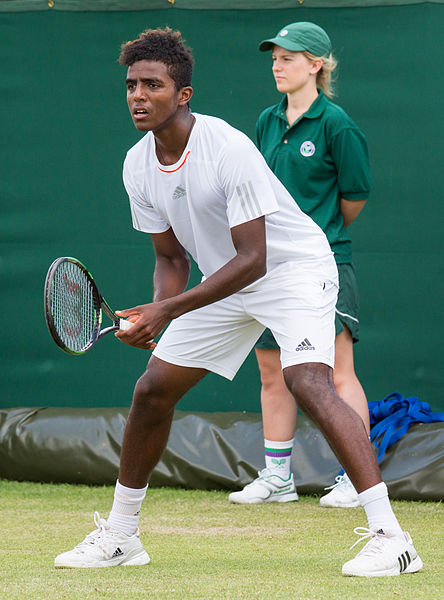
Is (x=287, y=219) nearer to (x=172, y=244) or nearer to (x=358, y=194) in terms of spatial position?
(x=172, y=244)

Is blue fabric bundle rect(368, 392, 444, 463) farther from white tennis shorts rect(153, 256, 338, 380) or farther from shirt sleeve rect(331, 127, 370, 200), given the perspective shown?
white tennis shorts rect(153, 256, 338, 380)

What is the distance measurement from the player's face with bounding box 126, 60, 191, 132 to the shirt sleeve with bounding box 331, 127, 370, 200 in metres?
1.41

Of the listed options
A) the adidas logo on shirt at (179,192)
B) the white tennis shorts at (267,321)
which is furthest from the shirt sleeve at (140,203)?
the white tennis shorts at (267,321)

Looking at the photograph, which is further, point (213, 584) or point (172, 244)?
point (172, 244)

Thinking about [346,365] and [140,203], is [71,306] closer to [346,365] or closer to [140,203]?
[140,203]

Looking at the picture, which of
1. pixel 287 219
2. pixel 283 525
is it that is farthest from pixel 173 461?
pixel 287 219

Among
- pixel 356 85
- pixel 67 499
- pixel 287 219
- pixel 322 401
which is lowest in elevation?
pixel 67 499

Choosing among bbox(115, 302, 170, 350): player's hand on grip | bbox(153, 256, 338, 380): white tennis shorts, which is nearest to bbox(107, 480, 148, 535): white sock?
bbox(153, 256, 338, 380): white tennis shorts

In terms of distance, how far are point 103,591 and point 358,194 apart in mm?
2284

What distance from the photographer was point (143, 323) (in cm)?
291

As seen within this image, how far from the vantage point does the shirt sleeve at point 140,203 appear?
10.9 feet

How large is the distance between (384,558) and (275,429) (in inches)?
66.7

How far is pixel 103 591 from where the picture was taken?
107 inches

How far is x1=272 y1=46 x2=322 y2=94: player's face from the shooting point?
443cm
